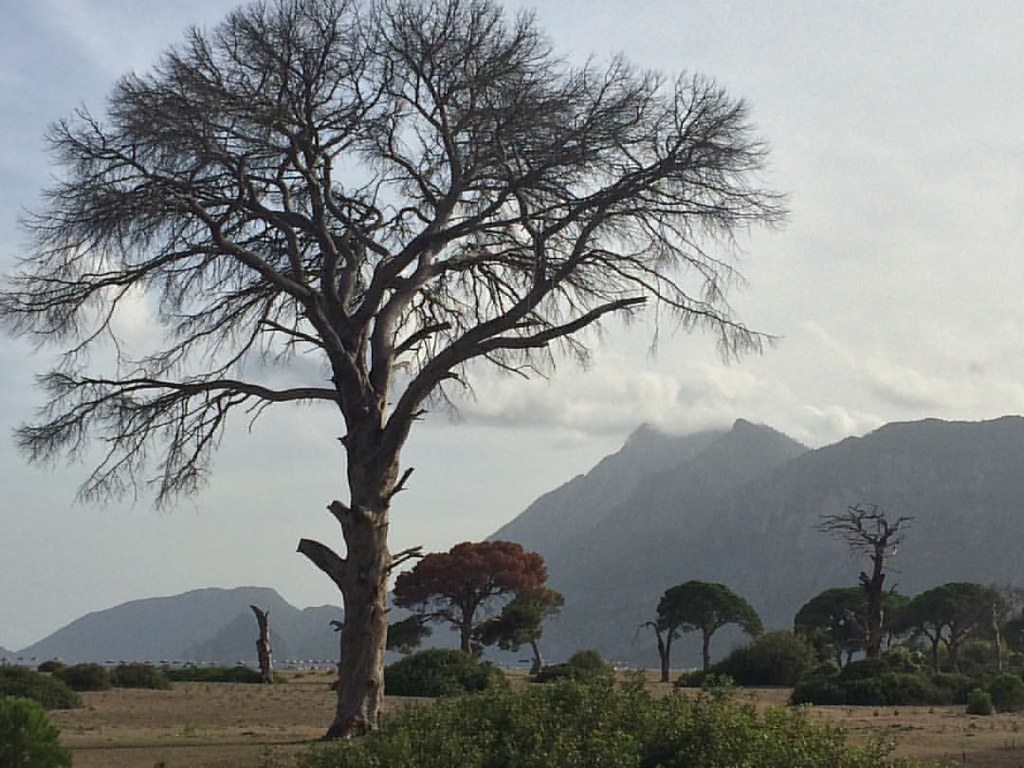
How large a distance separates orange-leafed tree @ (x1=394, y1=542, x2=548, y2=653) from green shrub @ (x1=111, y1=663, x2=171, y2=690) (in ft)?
78.3

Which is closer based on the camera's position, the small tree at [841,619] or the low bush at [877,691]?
the low bush at [877,691]

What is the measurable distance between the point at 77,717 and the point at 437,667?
10.2 m

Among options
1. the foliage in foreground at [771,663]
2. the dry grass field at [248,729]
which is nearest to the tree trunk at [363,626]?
the dry grass field at [248,729]

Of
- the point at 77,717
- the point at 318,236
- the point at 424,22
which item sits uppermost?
the point at 424,22

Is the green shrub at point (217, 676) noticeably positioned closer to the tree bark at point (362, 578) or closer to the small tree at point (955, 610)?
the tree bark at point (362, 578)

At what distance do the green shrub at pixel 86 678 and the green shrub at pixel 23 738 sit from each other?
20.9 m

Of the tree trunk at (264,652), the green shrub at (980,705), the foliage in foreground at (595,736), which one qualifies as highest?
the tree trunk at (264,652)

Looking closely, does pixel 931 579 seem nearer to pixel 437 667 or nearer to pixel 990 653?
pixel 990 653

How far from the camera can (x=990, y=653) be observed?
2569 inches

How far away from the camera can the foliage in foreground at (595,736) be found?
7.71 metres

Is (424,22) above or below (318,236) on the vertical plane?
above

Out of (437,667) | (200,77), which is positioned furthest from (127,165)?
(437,667)

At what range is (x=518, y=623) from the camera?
55438mm

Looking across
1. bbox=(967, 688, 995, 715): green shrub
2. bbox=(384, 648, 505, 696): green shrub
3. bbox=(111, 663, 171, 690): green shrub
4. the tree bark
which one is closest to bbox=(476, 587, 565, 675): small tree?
bbox=(111, 663, 171, 690): green shrub
